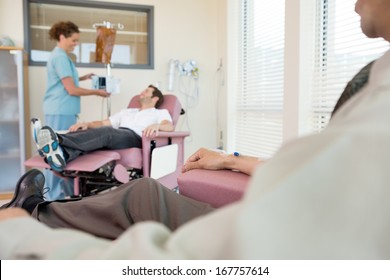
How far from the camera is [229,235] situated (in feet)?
1.28

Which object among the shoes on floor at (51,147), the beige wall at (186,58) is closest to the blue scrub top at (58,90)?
the beige wall at (186,58)

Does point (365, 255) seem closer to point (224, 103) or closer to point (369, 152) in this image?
point (369, 152)

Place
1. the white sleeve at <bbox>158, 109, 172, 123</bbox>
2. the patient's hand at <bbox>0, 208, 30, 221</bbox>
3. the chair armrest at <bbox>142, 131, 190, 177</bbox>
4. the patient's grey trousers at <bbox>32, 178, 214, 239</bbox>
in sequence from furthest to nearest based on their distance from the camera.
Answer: the white sleeve at <bbox>158, 109, 172, 123</bbox> < the chair armrest at <bbox>142, 131, 190, 177</bbox> < the patient's grey trousers at <bbox>32, 178, 214, 239</bbox> < the patient's hand at <bbox>0, 208, 30, 221</bbox>

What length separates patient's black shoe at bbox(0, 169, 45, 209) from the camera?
1224mm

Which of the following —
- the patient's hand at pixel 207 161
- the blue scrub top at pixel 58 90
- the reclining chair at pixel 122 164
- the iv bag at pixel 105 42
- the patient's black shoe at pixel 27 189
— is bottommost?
the reclining chair at pixel 122 164

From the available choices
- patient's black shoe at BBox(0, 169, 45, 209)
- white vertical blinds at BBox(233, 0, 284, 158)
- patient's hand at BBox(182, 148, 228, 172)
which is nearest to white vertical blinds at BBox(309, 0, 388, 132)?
white vertical blinds at BBox(233, 0, 284, 158)

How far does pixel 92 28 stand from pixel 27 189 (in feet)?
9.88

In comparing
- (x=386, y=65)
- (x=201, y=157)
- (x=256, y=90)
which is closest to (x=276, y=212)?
(x=386, y=65)

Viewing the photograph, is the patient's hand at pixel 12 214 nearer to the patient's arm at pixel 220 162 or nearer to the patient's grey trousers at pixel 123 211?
the patient's grey trousers at pixel 123 211

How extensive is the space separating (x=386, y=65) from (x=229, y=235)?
1.08 feet

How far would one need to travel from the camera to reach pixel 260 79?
3.52 meters

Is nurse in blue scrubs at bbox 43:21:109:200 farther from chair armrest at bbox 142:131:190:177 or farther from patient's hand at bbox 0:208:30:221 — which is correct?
patient's hand at bbox 0:208:30:221

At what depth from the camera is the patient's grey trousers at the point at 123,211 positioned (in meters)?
0.98

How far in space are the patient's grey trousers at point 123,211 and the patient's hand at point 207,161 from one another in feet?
0.84
